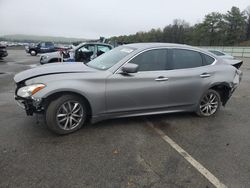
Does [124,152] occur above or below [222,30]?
below

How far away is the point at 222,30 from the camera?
211 feet

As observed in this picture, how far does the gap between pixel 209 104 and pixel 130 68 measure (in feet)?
7.50

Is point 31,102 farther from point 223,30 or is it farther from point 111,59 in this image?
point 223,30

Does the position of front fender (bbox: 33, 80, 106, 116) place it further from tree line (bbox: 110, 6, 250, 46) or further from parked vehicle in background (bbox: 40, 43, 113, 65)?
tree line (bbox: 110, 6, 250, 46)

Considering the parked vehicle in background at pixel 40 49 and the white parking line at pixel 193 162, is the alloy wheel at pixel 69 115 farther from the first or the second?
the parked vehicle in background at pixel 40 49

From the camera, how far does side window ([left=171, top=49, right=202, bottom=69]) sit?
4.12 metres

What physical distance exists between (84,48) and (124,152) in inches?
291

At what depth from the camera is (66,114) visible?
11.2 feet

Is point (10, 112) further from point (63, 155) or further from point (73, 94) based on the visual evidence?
point (63, 155)

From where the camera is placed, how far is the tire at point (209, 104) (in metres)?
4.56

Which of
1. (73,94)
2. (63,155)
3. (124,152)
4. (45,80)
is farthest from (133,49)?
(63,155)

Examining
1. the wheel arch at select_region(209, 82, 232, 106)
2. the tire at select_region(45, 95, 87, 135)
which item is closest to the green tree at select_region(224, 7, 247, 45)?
the wheel arch at select_region(209, 82, 232, 106)

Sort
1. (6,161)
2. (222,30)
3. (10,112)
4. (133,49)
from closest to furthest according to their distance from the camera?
(6,161)
(133,49)
(10,112)
(222,30)

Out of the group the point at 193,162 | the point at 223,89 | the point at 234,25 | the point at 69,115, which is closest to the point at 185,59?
the point at 223,89
